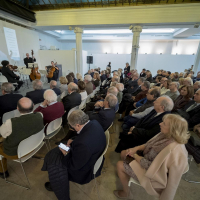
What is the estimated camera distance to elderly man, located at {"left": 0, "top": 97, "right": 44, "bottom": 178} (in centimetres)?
134

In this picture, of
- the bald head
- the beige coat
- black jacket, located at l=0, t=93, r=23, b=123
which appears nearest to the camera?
the beige coat

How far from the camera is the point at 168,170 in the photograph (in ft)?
3.59

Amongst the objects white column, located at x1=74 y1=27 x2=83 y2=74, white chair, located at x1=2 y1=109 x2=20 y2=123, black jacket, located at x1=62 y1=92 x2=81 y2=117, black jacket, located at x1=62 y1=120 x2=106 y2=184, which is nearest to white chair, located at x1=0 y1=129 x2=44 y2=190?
black jacket, located at x1=62 y1=120 x2=106 y2=184

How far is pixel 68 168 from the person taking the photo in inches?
50.6

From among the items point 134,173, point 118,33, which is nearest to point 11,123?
point 134,173

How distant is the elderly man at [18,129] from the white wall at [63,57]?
308 inches

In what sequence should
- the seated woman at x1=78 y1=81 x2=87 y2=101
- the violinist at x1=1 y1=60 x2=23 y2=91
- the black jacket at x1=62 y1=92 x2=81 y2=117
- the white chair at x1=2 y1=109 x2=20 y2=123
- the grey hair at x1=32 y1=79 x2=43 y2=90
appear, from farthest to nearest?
the violinist at x1=1 y1=60 x2=23 y2=91 < the seated woman at x1=78 y1=81 x2=87 y2=101 < the grey hair at x1=32 y1=79 x2=43 y2=90 < the black jacket at x1=62 y1=92 x2=81 y2=117 < the white chair at x1=2 y1=109 x2=20 y2=123

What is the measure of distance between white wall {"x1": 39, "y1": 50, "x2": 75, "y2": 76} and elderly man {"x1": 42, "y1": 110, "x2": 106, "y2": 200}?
814 cm

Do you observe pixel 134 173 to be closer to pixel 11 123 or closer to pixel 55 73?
pixel 11 123

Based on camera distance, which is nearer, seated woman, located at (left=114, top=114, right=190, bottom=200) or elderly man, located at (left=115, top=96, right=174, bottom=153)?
seated woman, located at (left=114, top=114, right=190, bottom=200)

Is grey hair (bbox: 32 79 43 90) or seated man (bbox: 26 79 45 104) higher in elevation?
grey hair (bbox: 32 79 43 90)

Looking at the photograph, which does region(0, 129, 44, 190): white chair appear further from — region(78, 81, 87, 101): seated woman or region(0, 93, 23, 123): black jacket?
region(78, 81, 87, 101): seated woman

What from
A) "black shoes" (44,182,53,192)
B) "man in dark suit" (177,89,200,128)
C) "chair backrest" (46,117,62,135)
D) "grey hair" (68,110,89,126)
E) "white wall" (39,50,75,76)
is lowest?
"black shoes" (44,182,53,192)

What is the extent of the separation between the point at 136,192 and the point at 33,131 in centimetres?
154
